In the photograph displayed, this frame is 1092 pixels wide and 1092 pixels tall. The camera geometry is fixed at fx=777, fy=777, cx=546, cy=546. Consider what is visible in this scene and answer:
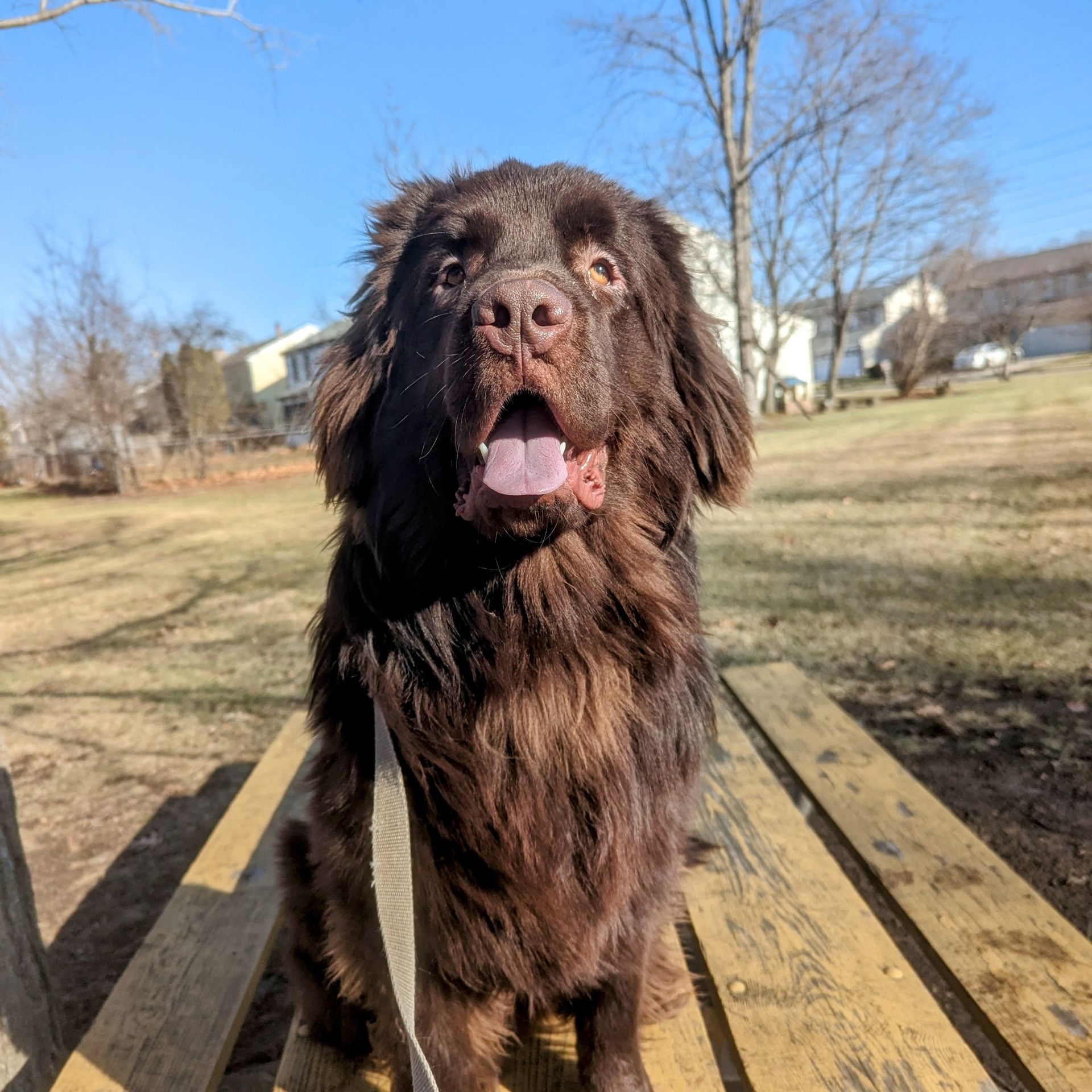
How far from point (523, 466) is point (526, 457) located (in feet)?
0.07

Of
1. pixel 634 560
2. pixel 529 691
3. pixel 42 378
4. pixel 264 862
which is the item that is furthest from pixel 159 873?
pixel 42 378

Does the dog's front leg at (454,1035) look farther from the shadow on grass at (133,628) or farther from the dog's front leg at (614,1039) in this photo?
the shadow on grass at (133,628)

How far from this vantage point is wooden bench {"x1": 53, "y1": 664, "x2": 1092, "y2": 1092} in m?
1.63

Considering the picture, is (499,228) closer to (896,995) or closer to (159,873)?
(896,995)

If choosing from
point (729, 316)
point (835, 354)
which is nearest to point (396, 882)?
point (729, 316)

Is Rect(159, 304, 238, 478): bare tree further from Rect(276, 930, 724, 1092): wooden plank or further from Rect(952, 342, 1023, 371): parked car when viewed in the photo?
Rect(952, 342, 1023, 371): parked car

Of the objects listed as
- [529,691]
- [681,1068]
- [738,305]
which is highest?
Answer: [738,305]

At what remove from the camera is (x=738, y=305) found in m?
19.1

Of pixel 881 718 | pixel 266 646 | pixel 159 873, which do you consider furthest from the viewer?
pixel 266 646

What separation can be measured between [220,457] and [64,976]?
889 inches

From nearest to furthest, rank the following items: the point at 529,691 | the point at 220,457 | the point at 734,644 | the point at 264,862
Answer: the point at 529,691, the point at 264,862, the point at 734,644, the point at 220,457

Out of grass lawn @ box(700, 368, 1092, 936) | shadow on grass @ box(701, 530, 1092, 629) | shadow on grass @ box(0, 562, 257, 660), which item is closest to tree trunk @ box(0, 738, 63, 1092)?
grass lawn @ box(700, 368, 1092, 936)

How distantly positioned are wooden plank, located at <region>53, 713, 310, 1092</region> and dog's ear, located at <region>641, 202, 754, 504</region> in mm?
1280

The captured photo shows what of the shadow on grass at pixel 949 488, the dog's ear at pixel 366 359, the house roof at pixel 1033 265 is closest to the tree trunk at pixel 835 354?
the house roof at pixel 1033 265
